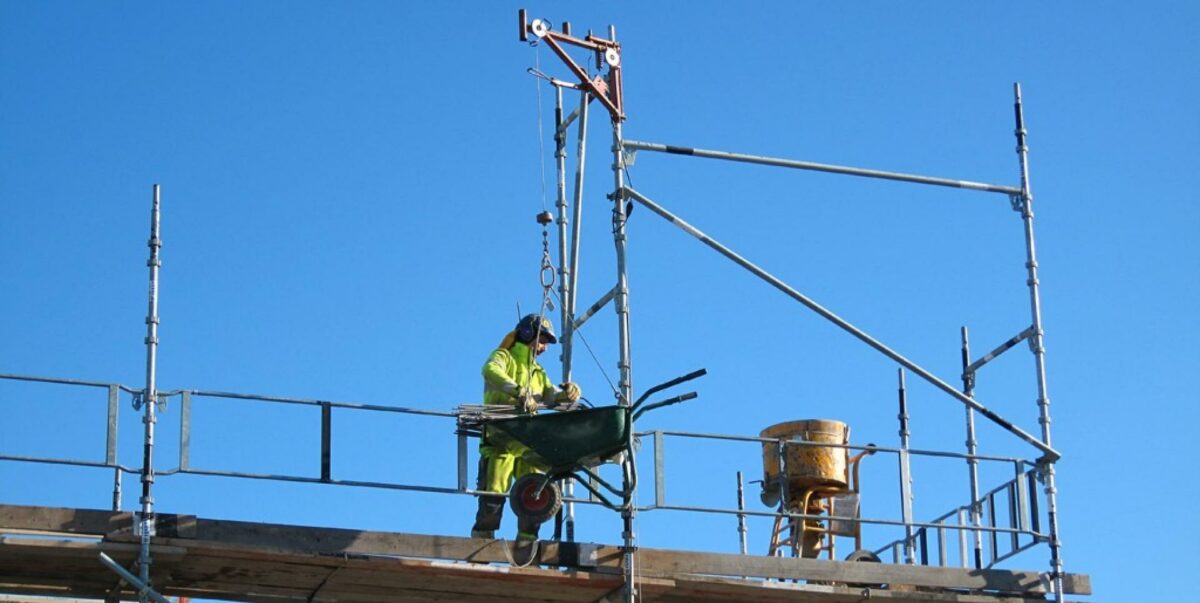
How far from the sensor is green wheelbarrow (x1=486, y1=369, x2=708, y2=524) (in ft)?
67.3

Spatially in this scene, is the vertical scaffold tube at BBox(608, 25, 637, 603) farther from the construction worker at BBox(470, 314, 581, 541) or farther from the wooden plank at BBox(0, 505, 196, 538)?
the wooden plank at BBox(0, 505, 196, 538)

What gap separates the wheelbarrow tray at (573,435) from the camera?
20.5 meters

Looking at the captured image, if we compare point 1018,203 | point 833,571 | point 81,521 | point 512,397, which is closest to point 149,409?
point 81,521

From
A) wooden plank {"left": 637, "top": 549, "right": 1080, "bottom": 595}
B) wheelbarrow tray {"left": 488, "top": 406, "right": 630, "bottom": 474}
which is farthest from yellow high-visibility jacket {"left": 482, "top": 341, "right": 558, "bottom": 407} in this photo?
wooden plank {"left": 637, "top": 549, "right": 1080, "bottom": 595}

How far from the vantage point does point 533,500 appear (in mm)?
20672

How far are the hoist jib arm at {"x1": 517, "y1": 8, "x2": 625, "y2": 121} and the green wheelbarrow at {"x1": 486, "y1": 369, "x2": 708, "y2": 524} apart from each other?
4.01 m

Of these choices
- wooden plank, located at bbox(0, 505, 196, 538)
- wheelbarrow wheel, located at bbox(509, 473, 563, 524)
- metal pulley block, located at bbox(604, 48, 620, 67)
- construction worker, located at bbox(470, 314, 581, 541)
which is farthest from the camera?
metal pulley block, located at bbox(604, 48, 620, 67)

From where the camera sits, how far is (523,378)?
21.9 meters

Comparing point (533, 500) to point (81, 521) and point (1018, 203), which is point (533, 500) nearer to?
point (81, 521)

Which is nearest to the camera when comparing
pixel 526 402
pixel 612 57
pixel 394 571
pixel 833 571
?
pixel 394 571

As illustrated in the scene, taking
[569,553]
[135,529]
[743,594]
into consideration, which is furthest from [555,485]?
[135,529]

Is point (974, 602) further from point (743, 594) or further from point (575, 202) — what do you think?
point (575, 202)

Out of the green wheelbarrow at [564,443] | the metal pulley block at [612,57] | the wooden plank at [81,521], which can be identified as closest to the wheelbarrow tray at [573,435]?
the green wheelbarrow at [564,443]

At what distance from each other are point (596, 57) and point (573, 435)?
513 centimetres
